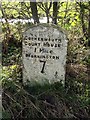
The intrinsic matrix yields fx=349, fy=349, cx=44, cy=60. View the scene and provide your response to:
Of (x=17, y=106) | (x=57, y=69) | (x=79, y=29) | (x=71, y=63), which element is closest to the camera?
(x=17, y=106)

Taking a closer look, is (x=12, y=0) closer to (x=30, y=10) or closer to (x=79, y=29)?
(x=30, y=10)

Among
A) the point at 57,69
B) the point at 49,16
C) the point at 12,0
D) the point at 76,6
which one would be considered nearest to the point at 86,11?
the point at 76,6

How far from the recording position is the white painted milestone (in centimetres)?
368

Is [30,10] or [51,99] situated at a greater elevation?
[30,10]

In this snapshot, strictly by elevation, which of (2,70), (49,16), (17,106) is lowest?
(17,106)

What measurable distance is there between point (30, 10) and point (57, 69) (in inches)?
72.2

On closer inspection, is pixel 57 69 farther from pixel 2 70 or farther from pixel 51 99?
pixel 2 70

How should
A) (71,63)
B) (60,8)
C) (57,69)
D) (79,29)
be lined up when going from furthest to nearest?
(60,8) → (79,29) → (71,63) → (57,69)

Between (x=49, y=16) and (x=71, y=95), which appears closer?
(x=71, y=95)

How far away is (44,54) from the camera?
3.72 meters

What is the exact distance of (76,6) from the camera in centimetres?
510

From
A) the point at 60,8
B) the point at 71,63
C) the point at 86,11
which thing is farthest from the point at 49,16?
the point at 71,63

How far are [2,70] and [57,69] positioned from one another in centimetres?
63

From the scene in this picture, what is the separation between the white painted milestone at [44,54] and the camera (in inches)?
145
